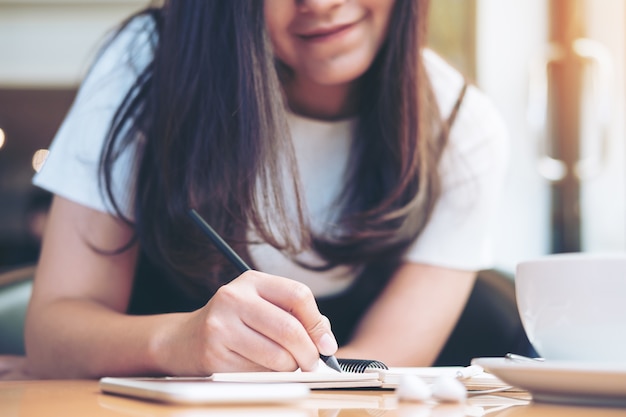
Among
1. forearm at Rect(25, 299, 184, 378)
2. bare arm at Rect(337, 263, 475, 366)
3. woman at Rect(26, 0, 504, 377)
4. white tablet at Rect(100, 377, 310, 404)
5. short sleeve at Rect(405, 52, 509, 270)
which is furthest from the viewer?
short sleeve at Rect(405, 52, 509, 270)

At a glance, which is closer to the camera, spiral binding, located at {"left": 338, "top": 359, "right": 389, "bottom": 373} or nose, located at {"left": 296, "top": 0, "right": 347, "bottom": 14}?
spiral binding, located at {"left": 338, "top": 359, "right": 389, "bottom": 373}

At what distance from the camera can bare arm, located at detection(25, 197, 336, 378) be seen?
63cm

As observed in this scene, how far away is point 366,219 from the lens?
107 cm

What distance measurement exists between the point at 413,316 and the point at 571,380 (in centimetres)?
63

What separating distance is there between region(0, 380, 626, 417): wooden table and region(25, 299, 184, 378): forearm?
0.57 feet

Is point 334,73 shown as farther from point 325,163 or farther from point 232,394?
point 232,394

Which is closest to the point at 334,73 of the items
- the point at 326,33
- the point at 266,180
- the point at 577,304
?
the point at 326,33

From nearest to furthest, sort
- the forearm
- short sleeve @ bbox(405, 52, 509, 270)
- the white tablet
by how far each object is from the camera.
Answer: the white tablet, the forearm, short sleeve @ bbox(405, 52, 509, 270)

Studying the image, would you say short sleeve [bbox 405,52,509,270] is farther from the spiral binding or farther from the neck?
the spiral binding

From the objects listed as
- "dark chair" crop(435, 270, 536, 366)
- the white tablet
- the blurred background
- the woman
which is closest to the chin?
the woman

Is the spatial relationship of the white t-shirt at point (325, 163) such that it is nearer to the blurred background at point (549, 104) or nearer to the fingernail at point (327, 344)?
the fingernail at point (327, 344)

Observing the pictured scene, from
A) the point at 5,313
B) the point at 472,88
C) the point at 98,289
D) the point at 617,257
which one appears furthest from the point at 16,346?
the point at 617,257

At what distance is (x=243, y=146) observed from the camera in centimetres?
91

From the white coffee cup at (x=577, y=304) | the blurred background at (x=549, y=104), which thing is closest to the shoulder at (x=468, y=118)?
the white coffee cup at (x=577, y=304)
